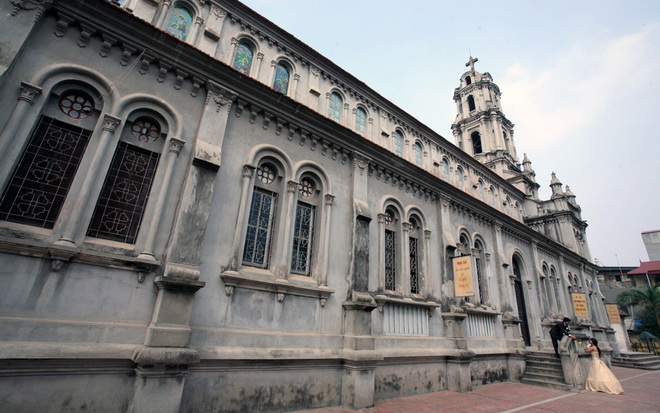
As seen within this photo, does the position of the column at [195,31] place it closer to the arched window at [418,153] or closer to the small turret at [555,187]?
the arched window at [418,153]

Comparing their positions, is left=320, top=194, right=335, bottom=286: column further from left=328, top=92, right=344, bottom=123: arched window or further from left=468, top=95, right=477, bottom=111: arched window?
left=468, top=95, right=477, bottom=111: arched window

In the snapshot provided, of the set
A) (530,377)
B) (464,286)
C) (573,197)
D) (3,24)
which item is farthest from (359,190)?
(573,197)

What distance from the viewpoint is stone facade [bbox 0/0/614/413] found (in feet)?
19.3

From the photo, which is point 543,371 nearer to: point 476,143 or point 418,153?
point 418,153

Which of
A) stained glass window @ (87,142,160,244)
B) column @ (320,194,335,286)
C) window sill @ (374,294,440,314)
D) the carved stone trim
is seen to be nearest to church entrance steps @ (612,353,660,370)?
window sill @ (374,294,440,314)

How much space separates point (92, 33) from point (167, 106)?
85.5 inches

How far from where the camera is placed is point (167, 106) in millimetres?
7848

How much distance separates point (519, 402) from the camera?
9977 mm

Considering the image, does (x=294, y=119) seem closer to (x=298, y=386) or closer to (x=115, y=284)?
(x=115, y=284)

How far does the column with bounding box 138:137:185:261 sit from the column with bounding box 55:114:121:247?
3.94 feet

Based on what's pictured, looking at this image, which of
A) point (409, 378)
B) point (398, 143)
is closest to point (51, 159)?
point (409, 378)

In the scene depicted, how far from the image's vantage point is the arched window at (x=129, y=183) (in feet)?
22.3

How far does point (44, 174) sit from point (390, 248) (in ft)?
33.9

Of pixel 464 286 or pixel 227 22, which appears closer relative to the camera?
pixel 227 22
